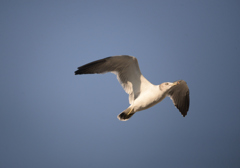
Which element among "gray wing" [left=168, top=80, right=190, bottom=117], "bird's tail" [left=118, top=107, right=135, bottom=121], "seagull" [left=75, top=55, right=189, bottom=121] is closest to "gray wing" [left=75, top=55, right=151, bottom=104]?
"seagull" [left=75, top=55, right=189, bottom=121]

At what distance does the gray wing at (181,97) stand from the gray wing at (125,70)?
1.69 ft

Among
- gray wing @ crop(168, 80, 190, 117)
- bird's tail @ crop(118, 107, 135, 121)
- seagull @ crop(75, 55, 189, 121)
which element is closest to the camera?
seagull @ crop(75, 55, 189, 121)

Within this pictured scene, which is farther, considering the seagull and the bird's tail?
the bird's tail

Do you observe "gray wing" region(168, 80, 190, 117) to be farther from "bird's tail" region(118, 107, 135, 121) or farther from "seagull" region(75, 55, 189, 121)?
"bird's tail" region(118, 107, 135, 121)

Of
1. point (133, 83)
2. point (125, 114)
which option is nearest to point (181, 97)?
point (133, 83)

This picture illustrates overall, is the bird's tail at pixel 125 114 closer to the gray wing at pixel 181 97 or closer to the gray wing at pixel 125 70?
the gray wing at pixel 125 70

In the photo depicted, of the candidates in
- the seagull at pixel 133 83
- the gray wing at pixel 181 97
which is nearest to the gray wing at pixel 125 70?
the seagull at pixel 133 83

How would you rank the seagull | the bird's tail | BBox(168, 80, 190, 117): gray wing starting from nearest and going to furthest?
1. the seagull
2. the bird's tail
3. BBox(168, 80, 190, 117): gray wing

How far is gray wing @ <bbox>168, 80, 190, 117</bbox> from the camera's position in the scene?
4.30 m

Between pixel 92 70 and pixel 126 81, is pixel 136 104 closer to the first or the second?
pixel 126 81

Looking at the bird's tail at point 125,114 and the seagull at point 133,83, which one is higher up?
the seagull at point 133,83

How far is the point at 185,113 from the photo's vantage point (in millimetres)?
4367

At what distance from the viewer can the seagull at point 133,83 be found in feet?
12.4

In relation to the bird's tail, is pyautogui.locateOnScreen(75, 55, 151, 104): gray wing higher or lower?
higher
